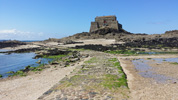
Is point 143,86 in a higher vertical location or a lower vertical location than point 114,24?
lower

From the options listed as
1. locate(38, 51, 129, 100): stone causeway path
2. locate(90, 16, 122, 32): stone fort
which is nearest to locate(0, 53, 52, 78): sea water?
locate(38, 51, 129, 100): stone causeway path

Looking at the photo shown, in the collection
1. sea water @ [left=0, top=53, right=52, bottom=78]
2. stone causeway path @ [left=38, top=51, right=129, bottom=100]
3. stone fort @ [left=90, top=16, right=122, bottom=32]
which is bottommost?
sea water @ [left=0, top=53, right=52, bottom=78]

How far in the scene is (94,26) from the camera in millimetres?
75875

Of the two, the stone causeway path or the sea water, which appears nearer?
the stone causeway path

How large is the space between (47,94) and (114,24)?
67.5 m

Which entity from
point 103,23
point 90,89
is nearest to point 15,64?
point 90,89

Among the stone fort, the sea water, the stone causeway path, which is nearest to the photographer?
the stone causeway path

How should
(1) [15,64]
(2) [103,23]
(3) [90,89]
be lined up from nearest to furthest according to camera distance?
1. (3) [90,89]
2. (1) [15,64]
3. (2) [103,23]

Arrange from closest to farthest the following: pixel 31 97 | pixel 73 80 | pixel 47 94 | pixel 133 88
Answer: pixel 47 94 < pixel 31 97 < pixel 133 88 < pixel 73 80

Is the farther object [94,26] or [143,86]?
[94,26]

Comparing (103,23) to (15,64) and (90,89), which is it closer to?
(15,64)

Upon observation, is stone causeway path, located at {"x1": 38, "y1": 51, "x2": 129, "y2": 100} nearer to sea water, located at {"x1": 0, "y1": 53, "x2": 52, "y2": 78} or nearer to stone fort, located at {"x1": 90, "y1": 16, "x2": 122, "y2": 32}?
sea water, located at {"x1": 0, "y1": 53, "x2": 52, "y2": 78}

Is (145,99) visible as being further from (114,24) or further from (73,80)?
(114,24)

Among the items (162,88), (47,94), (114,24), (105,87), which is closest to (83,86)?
(105,87)
